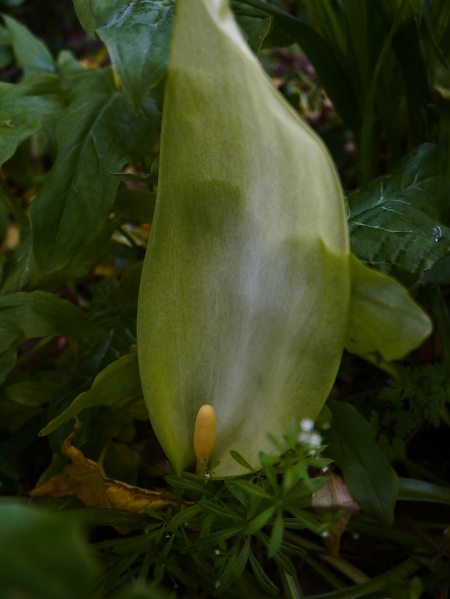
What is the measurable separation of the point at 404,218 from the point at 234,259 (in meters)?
0.20

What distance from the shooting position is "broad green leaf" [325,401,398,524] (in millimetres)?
538

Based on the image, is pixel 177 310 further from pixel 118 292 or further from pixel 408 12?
pixel 408 12

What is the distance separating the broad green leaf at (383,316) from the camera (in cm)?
35

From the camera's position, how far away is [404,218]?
1.73 ft

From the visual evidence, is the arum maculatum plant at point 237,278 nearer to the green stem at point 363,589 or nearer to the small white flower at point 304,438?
the small white flower at point 304,438

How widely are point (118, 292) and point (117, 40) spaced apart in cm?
32

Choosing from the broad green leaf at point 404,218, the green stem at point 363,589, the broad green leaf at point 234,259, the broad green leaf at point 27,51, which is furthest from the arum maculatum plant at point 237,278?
the broad green leaf at point 27,51

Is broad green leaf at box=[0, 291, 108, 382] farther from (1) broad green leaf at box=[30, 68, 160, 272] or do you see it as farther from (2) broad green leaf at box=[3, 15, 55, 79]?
(2) broad green leaf at box=[3, 15, 55, 79]

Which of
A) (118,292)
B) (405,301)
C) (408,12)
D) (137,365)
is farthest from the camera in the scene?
(118,292)

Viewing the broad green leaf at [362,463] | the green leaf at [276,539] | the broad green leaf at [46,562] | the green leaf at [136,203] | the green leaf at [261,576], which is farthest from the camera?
the green leaf at [136,203]

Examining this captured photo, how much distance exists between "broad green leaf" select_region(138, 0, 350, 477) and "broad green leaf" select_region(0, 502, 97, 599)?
0.78ft

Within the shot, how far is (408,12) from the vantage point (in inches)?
23.4

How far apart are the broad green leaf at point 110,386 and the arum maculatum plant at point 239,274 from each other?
0.03 metres

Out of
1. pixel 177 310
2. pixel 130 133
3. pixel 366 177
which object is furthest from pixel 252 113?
pixel 366 177
